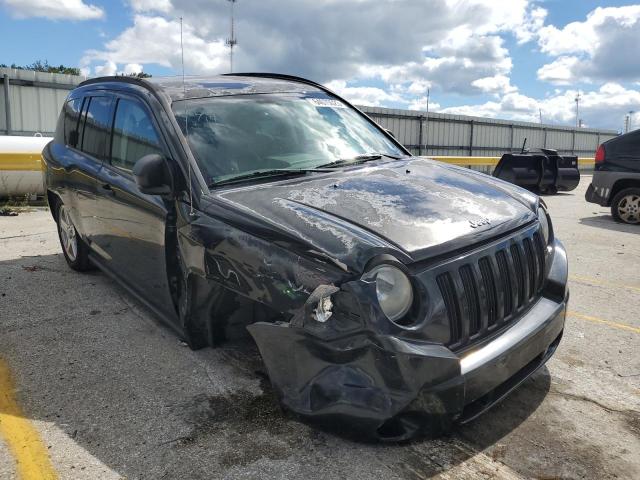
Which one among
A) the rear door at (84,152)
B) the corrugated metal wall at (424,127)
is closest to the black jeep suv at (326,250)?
the rear door at (84,152)

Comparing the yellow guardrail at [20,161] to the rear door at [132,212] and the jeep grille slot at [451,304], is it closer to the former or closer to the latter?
the rear door at [132,212]

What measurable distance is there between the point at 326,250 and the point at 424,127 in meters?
25.7

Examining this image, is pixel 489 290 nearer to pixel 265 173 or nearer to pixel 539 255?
pixel 539 255

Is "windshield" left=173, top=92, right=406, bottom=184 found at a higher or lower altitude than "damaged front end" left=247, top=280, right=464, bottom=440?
higher

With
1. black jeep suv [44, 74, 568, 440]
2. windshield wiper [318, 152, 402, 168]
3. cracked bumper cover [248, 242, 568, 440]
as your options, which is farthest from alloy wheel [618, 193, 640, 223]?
cracked bumper cover [248, 242, 568, 440]

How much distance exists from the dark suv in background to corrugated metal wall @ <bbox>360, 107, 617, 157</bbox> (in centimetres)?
1359

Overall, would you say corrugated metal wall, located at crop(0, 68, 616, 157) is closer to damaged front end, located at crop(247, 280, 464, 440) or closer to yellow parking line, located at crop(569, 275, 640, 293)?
yellow parking line, located at crop(569, 275, 640, 293)

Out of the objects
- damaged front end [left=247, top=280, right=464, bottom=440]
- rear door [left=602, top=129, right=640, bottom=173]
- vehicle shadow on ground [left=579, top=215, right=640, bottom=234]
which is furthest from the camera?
rear door [left=602, top=129, right=640, bottom=173]

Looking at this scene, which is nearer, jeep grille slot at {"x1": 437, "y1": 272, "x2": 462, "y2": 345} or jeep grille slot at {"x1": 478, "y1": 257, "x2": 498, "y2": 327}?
jeep grille slot at {"x1": 437, "y1": 272, "x2": 462, "y2": 345}

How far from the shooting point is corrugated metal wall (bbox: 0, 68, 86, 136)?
16812 millimetres

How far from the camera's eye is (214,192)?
2.97m

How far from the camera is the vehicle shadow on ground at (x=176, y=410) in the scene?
243cm

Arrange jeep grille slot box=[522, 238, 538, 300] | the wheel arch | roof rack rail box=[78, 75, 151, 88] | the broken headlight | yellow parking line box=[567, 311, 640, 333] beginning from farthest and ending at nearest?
1. the wheel arch
2. yellow parking line box=[567, 311, 640, 333]
3. roof rack rail box=[78, 75, 151, 88]
4. jeep grille slot box=[522, 238, 538, 300]
5. the broken headlight

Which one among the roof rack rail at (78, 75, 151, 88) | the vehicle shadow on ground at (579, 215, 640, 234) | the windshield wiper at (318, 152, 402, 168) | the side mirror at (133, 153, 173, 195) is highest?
the roof rack rail at (78, 75, 151, 88)
